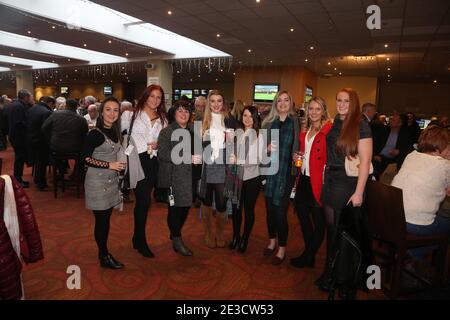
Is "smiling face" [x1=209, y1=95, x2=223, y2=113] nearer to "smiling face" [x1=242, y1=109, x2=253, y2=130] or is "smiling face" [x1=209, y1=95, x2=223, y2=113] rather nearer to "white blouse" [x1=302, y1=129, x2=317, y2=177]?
"smiling face" [x1=242, y1=109, x2=253, y2=130]

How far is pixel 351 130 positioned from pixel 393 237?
0.90m

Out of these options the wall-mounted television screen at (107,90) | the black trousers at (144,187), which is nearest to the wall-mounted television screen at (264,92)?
the black trousers at (144,187)

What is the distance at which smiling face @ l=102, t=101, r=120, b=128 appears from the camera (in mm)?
2521

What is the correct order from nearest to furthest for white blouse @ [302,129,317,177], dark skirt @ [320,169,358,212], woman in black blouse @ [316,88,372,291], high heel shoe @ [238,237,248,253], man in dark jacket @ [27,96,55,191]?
woman in black blouse @ [316,88,372,291] < dark skirt @ [320,169,358,212] < white blouse @ [302,129,317,177] < high heel shoe @ [238,237,248,253] < man in dark jacket @ [27,96,55,191]

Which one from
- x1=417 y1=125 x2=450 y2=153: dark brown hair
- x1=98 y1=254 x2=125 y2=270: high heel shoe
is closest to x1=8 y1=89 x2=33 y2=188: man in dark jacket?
x1=98 y1=254 x2=125 y2=270: high heel shoe

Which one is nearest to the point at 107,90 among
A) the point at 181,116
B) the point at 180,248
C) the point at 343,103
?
the point at 181,116

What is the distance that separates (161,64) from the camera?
12930mm

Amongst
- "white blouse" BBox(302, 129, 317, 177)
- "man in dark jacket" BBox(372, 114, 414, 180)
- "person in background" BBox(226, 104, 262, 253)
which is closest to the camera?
"white blouse" BBox(302, 129, 317, 177)

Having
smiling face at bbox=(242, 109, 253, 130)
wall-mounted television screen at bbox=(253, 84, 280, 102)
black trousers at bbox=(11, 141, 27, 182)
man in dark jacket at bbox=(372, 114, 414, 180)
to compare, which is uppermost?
wall-mounted television screen at bbox=(253, 84, 280, 102)

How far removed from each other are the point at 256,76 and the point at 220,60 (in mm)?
2504

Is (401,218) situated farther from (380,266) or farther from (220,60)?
(220,60)

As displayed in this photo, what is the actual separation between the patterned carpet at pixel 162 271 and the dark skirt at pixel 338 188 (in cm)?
76

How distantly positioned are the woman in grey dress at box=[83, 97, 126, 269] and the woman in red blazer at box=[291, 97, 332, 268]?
157 centimetres

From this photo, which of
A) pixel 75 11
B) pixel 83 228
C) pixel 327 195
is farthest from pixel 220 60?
pixel 327 195
